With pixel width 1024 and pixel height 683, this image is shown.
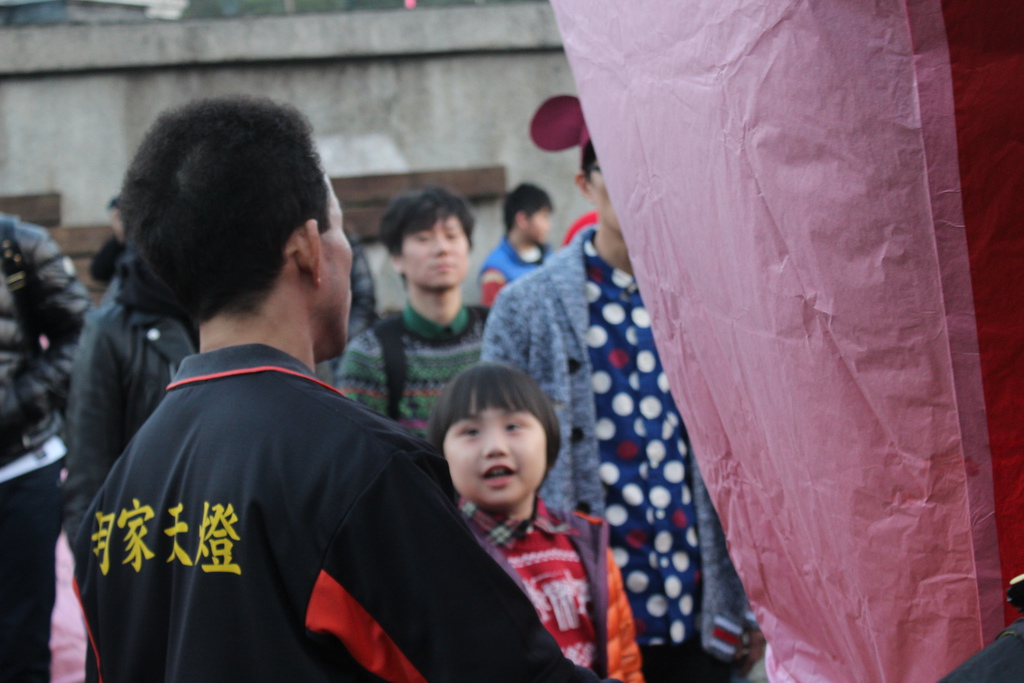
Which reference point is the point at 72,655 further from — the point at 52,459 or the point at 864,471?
the point at 864,471

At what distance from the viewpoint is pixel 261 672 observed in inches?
43.4

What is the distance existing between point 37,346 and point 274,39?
508 centimetres

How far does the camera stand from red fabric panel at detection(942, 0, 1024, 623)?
75cm

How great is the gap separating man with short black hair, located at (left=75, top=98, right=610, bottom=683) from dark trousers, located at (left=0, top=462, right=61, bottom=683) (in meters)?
1.82

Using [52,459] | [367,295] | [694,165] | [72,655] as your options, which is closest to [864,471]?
[694,165]

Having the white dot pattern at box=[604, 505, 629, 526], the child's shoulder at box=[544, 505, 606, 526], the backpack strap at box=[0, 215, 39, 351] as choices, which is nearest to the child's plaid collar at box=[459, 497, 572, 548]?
the child's shoulder at box=[544, 505, 606, 526]

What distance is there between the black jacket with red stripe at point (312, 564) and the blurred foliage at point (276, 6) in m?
7.25

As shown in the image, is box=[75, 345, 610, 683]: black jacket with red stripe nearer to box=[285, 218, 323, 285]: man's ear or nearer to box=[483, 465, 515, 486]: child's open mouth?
box=[285, 218, 323, 285]: man's ear

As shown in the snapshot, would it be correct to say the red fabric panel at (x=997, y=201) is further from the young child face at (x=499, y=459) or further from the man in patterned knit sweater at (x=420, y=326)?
the man in patterned knit sweater at (x=420, y=326)

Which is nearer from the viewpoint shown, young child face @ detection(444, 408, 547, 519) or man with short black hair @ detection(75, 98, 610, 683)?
man with short black hair @ detection(75, 98, 610, 683)

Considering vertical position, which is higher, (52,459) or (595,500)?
(52,459)

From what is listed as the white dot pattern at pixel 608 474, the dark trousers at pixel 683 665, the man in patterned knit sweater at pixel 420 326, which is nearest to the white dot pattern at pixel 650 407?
the white dot pattern at pixel 608 474

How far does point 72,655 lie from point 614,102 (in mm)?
3131

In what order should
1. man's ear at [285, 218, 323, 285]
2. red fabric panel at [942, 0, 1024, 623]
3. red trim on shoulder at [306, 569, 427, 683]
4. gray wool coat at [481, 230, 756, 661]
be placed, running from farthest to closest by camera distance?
gray wool coat at [481, 230, 756, 661], man's ear at [285, 218, 323, 285], red trim on shoulder at [306, 569, 427, 683], red fabric panel at [942, 0, 1024, 623]
